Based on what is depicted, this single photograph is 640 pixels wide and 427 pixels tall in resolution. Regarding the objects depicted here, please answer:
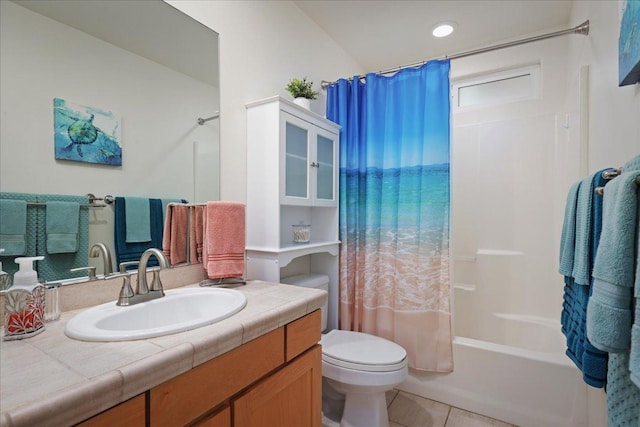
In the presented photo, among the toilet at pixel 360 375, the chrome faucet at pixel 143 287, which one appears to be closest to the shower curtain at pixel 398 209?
the toilet at pixel 360 375

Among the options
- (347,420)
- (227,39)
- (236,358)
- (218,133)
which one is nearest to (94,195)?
(218,133)

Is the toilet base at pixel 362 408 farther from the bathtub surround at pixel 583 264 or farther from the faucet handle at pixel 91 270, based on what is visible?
the faucet handle at pixel 91 270

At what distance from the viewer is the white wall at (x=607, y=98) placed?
951mm

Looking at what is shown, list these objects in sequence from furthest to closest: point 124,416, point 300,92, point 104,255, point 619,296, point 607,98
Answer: point 300,92 < point 607,98 < point 104,255 < point 619,296 < point 124,416

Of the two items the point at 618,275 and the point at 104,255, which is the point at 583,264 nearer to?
the point at 618,275

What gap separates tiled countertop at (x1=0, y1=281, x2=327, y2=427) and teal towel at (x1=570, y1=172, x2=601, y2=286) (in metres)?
1.02

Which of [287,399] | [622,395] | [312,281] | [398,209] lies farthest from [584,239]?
[312,281]

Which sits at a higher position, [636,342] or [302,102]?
[302,102]

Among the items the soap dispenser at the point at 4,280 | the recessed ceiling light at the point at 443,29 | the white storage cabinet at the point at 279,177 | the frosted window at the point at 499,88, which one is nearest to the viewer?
the soap dispenser at the point at 4,280

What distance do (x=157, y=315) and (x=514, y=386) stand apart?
187 cm

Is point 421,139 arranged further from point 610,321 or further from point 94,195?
point 94,195

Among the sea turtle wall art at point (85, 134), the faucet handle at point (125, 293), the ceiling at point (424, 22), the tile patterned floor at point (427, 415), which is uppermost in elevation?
the ceiling at point (424, 22)

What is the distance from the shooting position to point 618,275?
704mm

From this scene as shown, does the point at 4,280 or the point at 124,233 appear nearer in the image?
the point at 4,280
